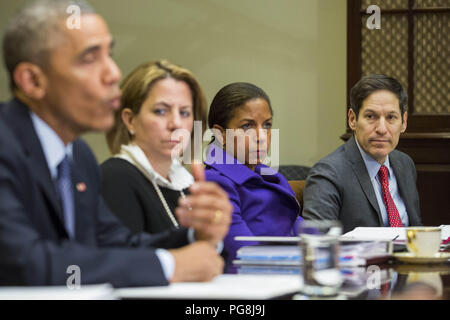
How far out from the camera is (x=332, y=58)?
5.37m

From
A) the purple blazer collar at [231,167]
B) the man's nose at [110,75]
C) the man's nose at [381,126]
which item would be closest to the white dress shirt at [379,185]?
the man's nose at [381,126]

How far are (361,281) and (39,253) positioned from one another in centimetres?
73

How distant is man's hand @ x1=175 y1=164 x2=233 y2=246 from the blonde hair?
0.48 metres

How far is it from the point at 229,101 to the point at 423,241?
1054 millimetres

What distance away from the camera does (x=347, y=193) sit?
317cm

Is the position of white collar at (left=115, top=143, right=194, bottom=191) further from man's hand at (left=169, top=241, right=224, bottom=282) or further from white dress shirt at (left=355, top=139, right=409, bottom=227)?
white dress shirt at (left=355, top=139, right=409, bottom=227)

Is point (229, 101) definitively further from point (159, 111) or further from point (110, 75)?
point (110, 75)

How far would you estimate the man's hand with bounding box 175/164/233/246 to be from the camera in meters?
1.43

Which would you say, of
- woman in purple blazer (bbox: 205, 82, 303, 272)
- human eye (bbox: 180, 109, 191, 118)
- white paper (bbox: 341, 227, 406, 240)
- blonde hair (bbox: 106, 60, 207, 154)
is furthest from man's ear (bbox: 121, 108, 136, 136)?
white paper (bbox: 341, 227, 406, 240)

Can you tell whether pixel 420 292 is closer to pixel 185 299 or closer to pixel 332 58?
pixel 185 299

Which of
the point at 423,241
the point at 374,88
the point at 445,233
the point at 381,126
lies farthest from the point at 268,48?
the point at 423,241

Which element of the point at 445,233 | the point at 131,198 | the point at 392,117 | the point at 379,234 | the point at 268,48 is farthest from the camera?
the point at 268,48
